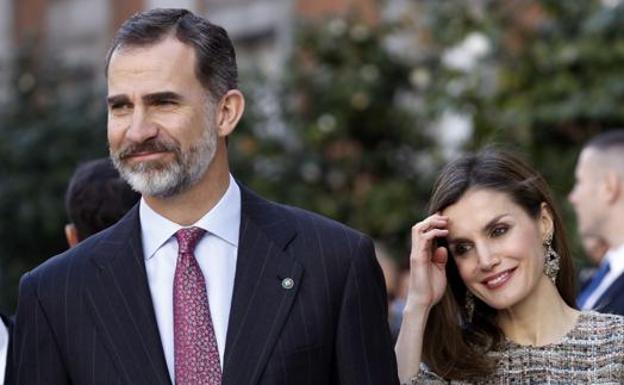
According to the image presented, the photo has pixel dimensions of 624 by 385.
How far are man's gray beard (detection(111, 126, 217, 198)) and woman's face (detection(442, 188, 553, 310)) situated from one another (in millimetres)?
905

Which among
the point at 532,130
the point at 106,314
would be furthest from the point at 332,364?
the point at 532,130

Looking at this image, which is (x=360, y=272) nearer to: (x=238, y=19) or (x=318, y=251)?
(x=318, y=251)

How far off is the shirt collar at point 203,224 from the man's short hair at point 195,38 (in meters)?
0.31

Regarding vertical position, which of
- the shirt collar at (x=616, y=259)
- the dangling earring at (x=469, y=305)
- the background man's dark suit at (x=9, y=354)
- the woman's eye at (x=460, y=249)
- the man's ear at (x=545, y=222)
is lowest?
the background man's dark suit at (x=9, y=354)

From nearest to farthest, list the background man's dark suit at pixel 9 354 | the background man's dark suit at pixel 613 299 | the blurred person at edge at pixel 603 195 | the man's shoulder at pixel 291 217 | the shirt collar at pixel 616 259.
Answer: the man's shoulder at pixel 291 217
the background man's dark suit at pixel 9 354
the background man's dark suit at pixel 613 299
the shirt collar at pixel 616 259
the blurred person at edge at pixel 603 195

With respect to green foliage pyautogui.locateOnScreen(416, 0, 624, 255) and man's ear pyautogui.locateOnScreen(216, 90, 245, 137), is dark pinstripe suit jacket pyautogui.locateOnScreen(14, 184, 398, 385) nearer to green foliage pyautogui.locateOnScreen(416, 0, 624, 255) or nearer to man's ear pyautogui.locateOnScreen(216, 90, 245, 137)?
man's ear pyautogui.locateOnScreen(216, 90, 245, 137)

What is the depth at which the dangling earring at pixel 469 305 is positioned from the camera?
4375 mm

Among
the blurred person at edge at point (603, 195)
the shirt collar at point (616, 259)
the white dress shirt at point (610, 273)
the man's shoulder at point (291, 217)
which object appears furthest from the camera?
the blurred person at edge at point (603, 195)

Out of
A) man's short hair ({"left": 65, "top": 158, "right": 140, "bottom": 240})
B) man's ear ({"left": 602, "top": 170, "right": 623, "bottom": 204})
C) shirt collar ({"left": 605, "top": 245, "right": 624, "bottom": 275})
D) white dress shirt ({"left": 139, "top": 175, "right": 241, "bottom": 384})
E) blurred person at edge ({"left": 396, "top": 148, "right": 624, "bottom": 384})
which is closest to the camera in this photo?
white dress shirt ({"left": 139, "top": 175, "right": 241, "bottom": 384})

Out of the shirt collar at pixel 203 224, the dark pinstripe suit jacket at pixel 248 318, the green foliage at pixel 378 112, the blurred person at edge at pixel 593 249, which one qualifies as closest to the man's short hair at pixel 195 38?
the shirt collar at pixel 203 224

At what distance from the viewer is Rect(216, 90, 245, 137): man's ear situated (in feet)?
12.7

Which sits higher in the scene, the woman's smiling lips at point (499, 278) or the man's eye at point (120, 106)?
the man's eye at point (120, 106)

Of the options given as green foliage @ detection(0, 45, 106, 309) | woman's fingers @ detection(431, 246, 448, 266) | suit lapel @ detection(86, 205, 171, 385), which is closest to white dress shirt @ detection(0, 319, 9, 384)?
suit lapel @ detection(86, 205, 171, 385)

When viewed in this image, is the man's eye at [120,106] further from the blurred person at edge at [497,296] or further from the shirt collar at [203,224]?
the blurred person at edge at [497,296]
